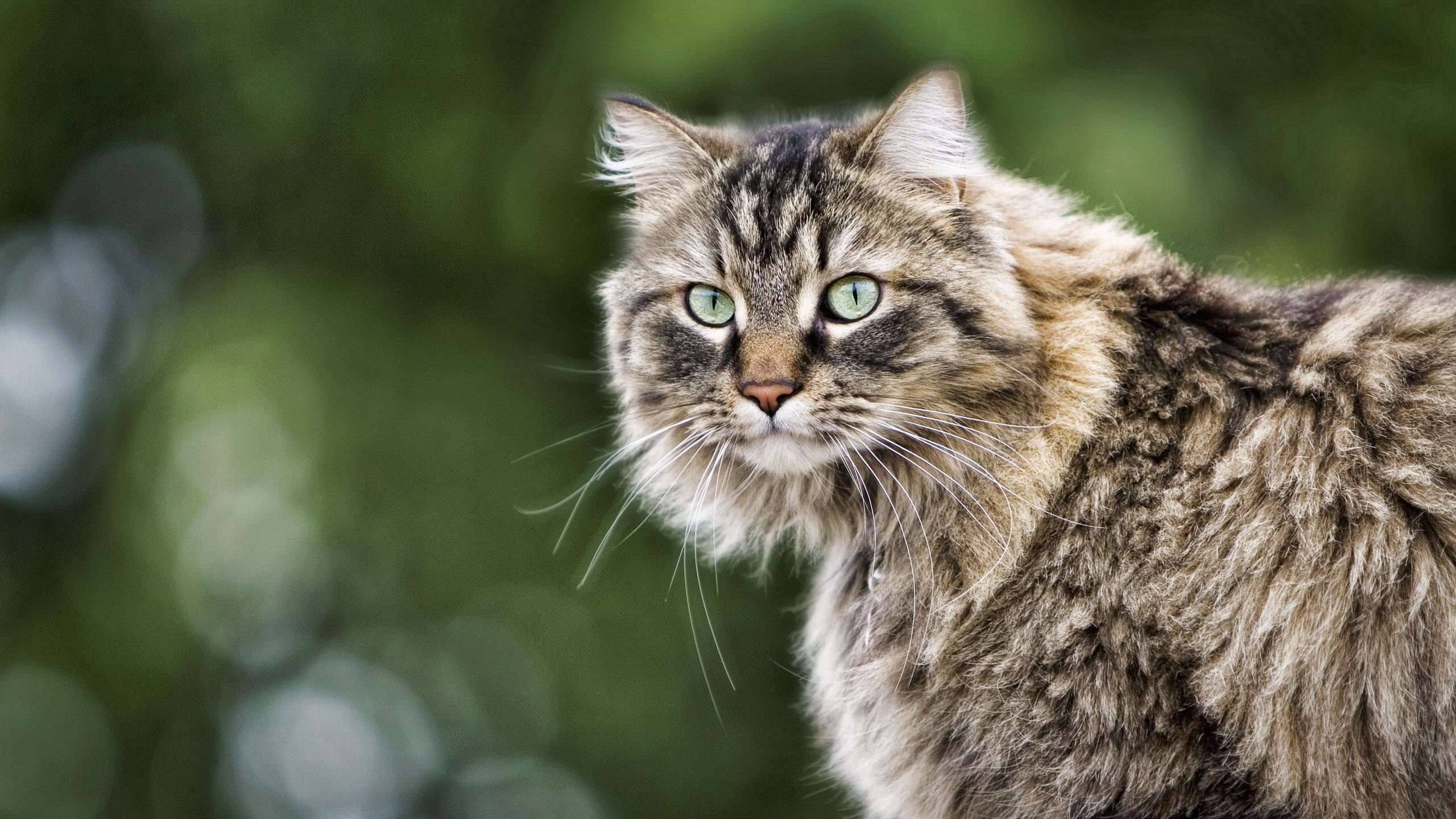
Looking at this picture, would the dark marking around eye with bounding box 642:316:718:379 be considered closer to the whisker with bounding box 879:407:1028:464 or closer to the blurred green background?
the whisker with bounding box 879:407:1028:464

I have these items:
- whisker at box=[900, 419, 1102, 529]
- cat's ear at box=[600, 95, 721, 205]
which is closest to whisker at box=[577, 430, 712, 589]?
whisker at box=[900, 419, 1102, 529]

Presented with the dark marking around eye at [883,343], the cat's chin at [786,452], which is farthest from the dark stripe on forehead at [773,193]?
the cat's chin at [786,452]

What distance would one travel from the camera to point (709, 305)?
2.23 metres

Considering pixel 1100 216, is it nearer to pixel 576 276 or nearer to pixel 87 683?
pixel 576 276

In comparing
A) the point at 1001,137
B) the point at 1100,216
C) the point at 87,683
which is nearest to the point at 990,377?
the point at 1100,216

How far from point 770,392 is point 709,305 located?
29cm

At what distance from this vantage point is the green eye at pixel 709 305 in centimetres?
221

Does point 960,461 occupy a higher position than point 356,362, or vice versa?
point 960,461

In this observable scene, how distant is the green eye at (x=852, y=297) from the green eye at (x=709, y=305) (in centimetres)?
20

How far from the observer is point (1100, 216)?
2398 mm

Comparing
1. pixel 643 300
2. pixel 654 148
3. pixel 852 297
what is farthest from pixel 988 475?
pixel 654 148

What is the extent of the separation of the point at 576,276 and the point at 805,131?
208 cm

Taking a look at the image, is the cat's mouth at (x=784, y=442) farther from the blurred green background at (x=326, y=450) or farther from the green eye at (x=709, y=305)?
the blurred green background at (x=326, y=450)

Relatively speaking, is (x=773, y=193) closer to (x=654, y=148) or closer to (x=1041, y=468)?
(x=654, y=148)
